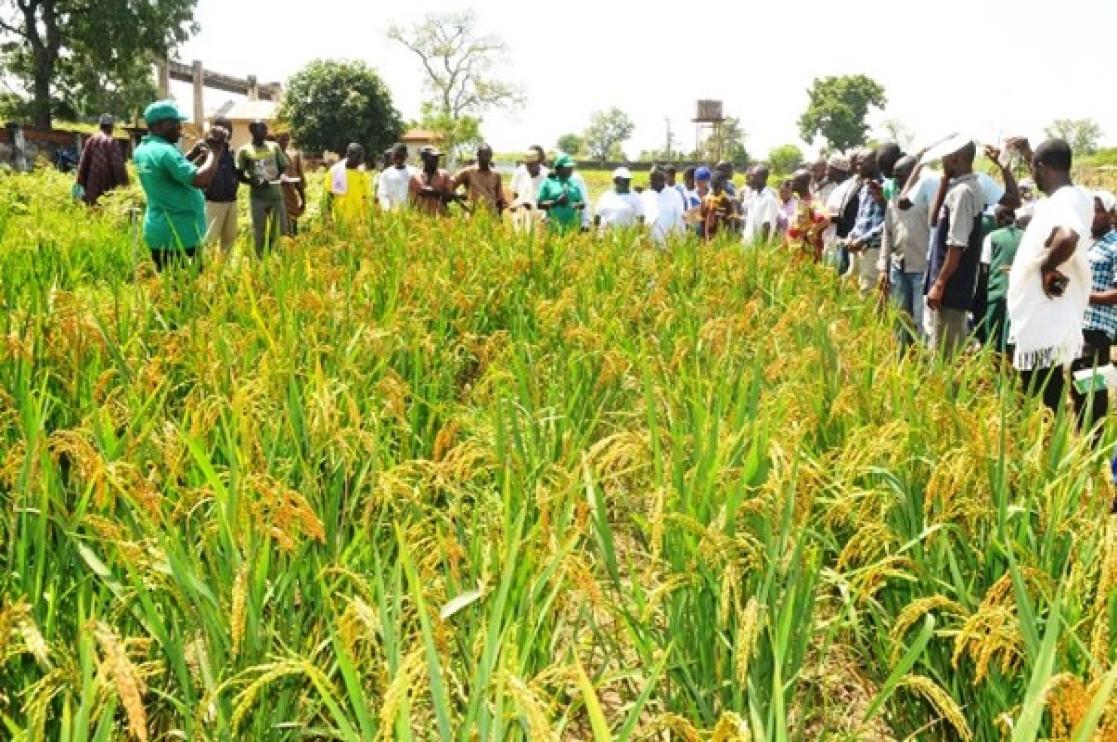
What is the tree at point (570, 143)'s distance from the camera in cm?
10762

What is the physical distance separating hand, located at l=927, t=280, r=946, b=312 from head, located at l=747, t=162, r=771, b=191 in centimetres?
385

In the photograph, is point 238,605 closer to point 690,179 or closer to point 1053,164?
point 1053,164

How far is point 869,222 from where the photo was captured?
720 centimetres

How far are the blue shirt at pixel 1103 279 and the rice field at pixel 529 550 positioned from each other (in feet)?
4.93

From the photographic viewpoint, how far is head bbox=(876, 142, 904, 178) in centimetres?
725

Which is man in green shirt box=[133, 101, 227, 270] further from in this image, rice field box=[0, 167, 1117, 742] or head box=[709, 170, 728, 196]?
head box=[709, 170, 728, 196]

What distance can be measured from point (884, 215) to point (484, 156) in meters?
4.19

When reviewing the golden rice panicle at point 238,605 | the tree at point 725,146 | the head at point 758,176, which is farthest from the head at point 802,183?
the tree at point 725,146

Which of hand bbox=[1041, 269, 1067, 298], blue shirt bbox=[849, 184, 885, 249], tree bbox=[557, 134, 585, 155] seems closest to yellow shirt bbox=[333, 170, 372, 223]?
blue shirt bbox=[849, 184, 885, 249]

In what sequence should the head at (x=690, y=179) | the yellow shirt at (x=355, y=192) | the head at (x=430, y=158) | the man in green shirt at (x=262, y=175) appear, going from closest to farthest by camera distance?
the man in green shirt at (x=262, y=175)
the yellow shirt at (x=355, y=192)
the head at (x=430, y=158)
the head at (x=690, y=179)

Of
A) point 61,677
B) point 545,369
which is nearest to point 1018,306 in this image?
point 545,369

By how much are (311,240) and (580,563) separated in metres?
5.63

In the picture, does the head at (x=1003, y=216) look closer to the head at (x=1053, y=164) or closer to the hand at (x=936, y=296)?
the hand at (x=936, y=296)

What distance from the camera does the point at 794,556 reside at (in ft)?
5.55
